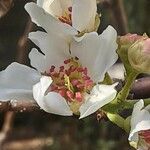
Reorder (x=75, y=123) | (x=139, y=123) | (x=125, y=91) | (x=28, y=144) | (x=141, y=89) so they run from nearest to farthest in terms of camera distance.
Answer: (x=139, y=123), (x=125, y=91), (x=141, y=89), (x=75, y=123), (x=28, y=144)

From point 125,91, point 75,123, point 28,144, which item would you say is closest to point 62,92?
point 125,91

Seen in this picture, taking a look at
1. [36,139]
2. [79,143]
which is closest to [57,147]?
[79,143]

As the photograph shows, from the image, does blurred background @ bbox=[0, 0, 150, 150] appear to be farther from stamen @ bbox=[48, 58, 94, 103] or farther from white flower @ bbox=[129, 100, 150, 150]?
white flower @ bbox=[129, 100, 150, 150]

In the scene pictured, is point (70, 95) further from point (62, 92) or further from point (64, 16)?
point (64, 16)

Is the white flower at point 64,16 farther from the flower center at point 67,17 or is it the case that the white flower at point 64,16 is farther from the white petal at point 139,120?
the white petal at point 139,120

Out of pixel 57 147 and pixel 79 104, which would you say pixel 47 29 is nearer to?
pixel 79 104
